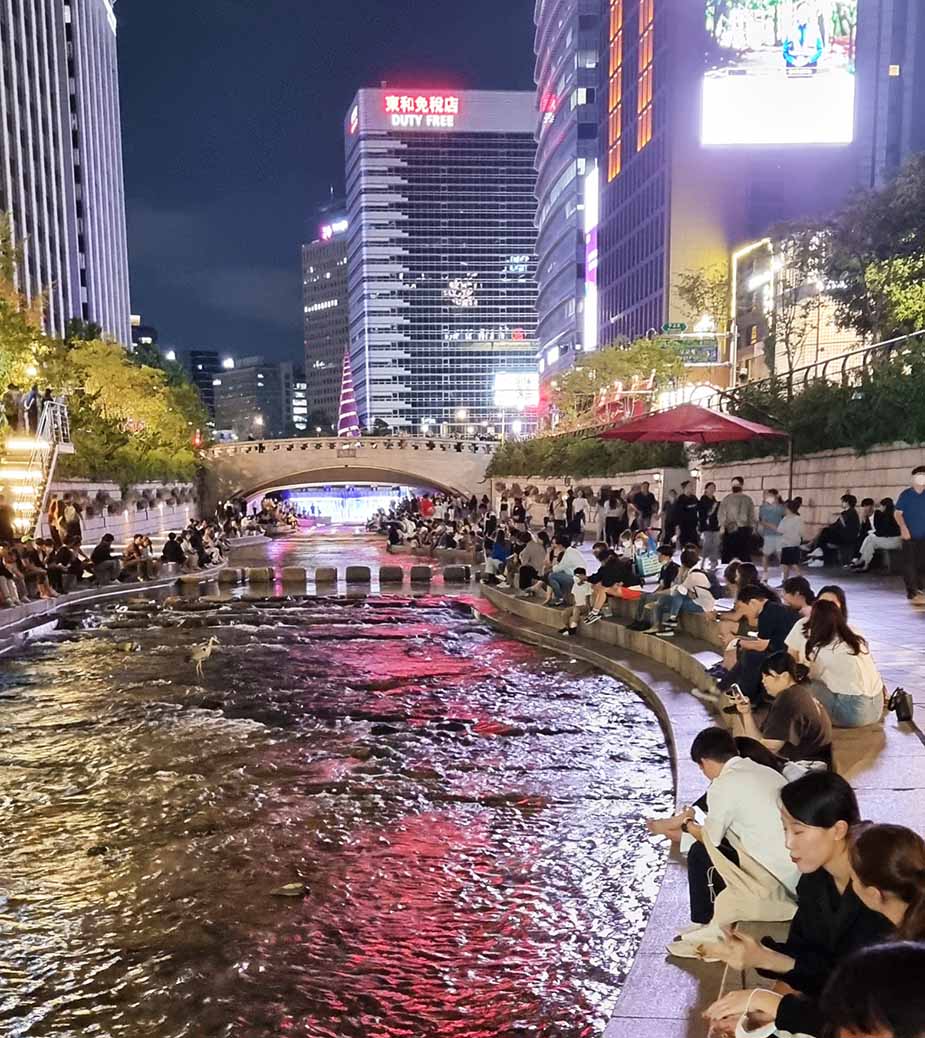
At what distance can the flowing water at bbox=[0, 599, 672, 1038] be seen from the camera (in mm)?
5094

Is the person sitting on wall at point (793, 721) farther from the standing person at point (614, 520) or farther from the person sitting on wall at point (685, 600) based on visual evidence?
the standing person at point (614, 520)

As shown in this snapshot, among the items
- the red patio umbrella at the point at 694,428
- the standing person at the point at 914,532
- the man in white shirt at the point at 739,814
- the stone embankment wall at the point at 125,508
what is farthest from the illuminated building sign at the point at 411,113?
the man in white shirt at the point at 739,814

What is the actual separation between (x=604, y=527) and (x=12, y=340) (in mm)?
18233

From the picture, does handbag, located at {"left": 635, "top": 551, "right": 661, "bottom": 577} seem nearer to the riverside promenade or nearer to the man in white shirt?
the riverside promenade

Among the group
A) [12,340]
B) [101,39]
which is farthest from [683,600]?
[101,39]

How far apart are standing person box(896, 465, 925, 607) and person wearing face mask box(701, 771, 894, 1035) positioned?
9188mm

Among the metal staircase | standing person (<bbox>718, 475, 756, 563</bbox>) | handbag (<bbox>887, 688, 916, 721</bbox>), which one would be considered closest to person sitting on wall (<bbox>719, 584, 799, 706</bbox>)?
handbag (<bbox>887, 688, 916, 721</bbox>)

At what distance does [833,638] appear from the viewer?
645cm

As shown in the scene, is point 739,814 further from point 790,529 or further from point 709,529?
point 709,529

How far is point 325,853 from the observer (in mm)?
6945

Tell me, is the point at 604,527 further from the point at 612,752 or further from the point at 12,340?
the point at 12,340

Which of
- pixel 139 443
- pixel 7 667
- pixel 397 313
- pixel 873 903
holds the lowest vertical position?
pixel 7 667

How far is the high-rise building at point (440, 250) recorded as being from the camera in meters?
153

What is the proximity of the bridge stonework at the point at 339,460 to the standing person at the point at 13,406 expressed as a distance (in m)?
36.0
